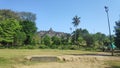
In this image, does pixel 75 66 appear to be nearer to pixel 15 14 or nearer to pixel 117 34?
pixel 117 34

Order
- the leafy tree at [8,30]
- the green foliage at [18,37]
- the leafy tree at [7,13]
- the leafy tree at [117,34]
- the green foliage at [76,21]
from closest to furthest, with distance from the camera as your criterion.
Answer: the leafy tree at [117,34] < the leafy tree at [8,30] < the green foliage at [18,37] < the leafy tree at [7,13] < the green foliage at [76,21]

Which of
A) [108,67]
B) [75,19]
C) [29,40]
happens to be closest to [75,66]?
[108,67]

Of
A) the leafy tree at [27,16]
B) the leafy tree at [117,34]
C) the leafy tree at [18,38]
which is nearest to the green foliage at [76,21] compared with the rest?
the leafy tree at [27,16]

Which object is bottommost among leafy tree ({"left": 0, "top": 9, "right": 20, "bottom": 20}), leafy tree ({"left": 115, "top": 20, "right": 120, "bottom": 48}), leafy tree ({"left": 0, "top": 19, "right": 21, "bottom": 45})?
leafy tree ({"left": 115, "top": 20, "right": 120, "bottom": 48})

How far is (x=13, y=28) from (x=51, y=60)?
47843 mm

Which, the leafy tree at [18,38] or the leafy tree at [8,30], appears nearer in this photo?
the leafy tree at [8,30]

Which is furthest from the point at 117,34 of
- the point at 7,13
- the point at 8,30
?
the point at 7,13

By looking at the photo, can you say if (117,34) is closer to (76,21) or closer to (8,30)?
(8,30)

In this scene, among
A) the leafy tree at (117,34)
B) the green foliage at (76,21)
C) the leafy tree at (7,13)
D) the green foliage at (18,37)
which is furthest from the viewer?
the green foliage at (76,21)

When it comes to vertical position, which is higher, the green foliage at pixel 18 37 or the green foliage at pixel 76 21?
the green foliage at pixel 76 21

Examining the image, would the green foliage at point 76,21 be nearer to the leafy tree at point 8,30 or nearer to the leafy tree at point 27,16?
the leafy tree at point 27,16

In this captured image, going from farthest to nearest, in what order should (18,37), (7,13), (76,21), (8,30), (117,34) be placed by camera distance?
(76,21), (7,13), (18,37), (8,30), (117,34)

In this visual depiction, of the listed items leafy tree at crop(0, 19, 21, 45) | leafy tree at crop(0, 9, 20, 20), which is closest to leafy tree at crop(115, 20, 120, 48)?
leafy tree at crop(0, 19, 21, 45)

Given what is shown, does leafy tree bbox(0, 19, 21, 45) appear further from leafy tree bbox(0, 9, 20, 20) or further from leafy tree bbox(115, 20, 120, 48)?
leafy tree bbox(115, 20, 120, 48)
